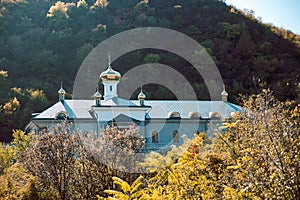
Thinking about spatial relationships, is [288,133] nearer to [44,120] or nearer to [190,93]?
[44,120]

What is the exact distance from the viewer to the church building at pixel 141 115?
84.7 feet

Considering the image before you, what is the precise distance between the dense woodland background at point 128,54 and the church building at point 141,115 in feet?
37.2

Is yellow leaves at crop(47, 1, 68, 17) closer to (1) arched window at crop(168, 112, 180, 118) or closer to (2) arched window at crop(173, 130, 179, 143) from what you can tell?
(1) arched window at crop(168, 112, 180, 118)

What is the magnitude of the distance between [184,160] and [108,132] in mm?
7738

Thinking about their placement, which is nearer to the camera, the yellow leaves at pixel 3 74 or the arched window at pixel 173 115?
the arched window at pixel 173 115

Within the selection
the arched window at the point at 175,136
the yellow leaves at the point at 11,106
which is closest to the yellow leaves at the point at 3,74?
the yellow leaves at the point at 11,106

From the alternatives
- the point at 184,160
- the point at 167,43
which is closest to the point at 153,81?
the point at 167,43

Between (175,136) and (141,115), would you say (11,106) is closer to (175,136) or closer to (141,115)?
(141,115)

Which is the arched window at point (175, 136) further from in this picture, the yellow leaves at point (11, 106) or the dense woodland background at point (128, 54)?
the yellow leaves at point (11, 106)

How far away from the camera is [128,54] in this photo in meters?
50.1

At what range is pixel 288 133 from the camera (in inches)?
191

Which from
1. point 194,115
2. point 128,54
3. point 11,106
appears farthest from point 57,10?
point 194,115

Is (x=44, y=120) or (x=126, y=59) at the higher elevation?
(x=126, y=59)

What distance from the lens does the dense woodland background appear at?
4272 centimetres
